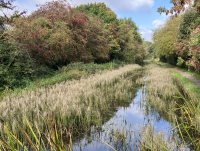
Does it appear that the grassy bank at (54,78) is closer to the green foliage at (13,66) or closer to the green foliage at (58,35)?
the green foliage at (13,66)

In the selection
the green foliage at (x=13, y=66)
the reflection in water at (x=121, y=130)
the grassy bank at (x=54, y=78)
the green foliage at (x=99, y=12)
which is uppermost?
the green foliage at (x=99, y=12)

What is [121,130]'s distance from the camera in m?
4.15

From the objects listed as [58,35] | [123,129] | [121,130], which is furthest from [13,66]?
[123,129]

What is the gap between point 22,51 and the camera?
343 inches

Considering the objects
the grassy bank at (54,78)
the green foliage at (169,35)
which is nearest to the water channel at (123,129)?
the grassy bank at (54,78)

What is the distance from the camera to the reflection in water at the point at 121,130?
11.9 ft

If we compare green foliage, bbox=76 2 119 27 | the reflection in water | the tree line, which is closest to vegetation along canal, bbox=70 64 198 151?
the reflection in water

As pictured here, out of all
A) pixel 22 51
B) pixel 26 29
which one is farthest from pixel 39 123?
pixel 26 29

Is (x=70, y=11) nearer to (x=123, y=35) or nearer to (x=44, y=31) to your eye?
(x=44, y=31)

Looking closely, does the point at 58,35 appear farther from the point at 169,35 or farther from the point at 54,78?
the point at 169,35

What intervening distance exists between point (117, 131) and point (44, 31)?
990cm

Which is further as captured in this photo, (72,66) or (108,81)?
(72,66)

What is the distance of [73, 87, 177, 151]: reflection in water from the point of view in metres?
3.63

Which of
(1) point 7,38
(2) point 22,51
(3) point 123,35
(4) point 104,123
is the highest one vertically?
(3) point 123,35
